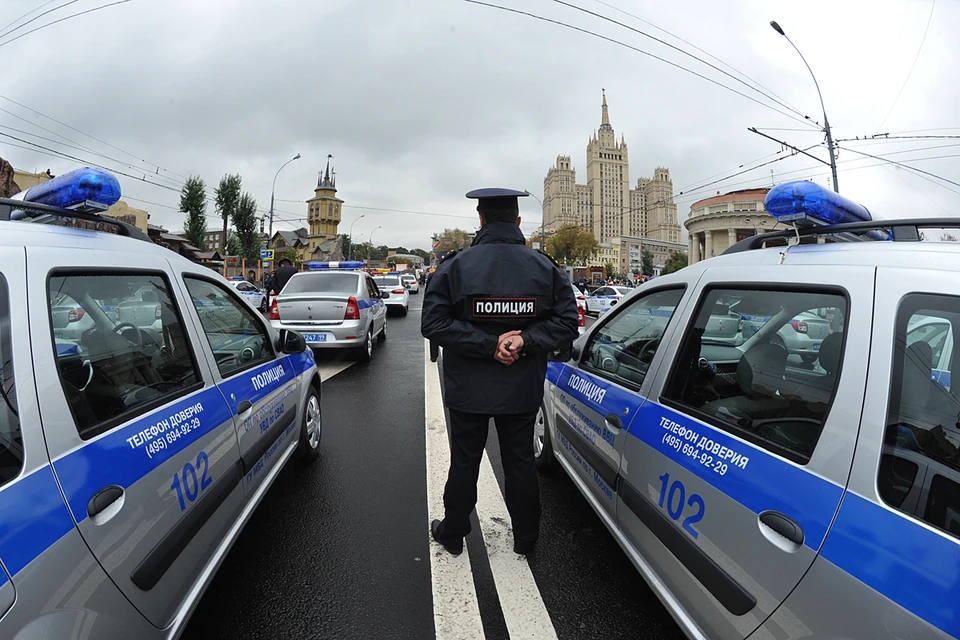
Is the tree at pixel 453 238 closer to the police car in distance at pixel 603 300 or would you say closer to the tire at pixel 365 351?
the police car in distance at pixel 603 300

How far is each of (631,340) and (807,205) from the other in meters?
Answer: 1.13

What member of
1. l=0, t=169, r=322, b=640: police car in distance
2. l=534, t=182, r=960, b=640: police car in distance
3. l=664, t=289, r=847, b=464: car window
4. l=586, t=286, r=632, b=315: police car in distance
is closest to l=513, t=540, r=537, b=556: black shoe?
l=534, t=182, r=960, b=640: police car in distance

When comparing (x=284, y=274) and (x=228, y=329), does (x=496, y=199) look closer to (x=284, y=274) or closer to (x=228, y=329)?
(x=228, y=329)

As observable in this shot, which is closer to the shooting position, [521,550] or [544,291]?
[544,291]

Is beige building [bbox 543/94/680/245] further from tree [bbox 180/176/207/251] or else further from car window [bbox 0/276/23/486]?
car window [bbox 0/276/23/486]

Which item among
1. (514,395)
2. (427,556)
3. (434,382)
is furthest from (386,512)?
(434,382)

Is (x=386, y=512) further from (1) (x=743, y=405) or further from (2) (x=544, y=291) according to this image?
(1) (x=743, y=405)

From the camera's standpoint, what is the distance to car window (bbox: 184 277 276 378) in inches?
99.0

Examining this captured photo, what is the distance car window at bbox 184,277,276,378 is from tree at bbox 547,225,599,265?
66338 mm

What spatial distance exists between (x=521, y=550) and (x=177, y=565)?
160 centimetres

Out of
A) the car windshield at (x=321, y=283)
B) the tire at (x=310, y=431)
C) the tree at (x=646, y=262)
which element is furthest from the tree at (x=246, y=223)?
the tree at (x=646, y=262)

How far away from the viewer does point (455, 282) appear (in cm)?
242

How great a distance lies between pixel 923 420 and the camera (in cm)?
123

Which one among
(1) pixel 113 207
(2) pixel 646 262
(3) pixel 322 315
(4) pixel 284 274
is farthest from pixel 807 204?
(2) pixel 646 262
